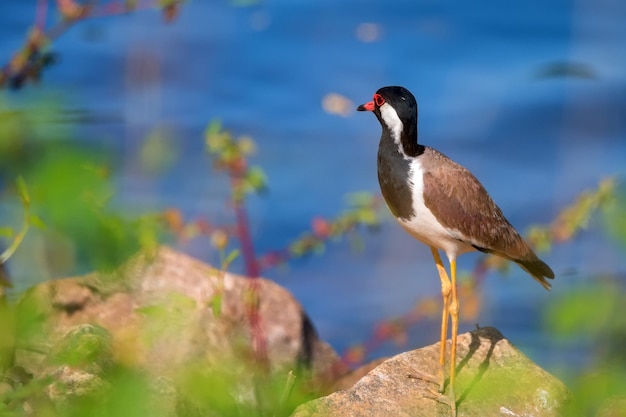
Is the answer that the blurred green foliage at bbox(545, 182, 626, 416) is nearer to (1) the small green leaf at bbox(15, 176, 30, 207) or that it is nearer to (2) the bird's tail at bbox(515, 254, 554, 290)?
(1) the small green leaf at bbox(15, 176, 30, 207)

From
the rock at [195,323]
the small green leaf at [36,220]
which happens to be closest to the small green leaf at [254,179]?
the rock at [195,323]

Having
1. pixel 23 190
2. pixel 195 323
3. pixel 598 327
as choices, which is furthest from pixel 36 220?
pixel 195 323

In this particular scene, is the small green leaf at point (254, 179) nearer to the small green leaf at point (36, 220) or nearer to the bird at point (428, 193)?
the bird at point (428, 193)

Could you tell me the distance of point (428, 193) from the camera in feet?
10.8

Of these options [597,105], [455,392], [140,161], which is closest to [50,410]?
[140,161]

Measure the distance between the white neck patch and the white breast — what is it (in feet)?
0.35

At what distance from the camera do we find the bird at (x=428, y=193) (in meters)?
3.28

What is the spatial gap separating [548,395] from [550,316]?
71.3 inches

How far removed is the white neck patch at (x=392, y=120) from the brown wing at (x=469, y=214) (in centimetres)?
15

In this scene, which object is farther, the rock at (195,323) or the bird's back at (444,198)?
the bird's back at (444,198)

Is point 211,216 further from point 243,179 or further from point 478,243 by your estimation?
point 478,243

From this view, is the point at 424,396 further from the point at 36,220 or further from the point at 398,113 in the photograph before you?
the point at 36,220

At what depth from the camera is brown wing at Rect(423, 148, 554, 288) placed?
3.30 meters

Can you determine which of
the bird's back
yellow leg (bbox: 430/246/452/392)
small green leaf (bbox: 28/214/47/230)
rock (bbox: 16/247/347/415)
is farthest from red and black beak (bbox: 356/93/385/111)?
small green leaf (bbox: 28/214/47/230)
